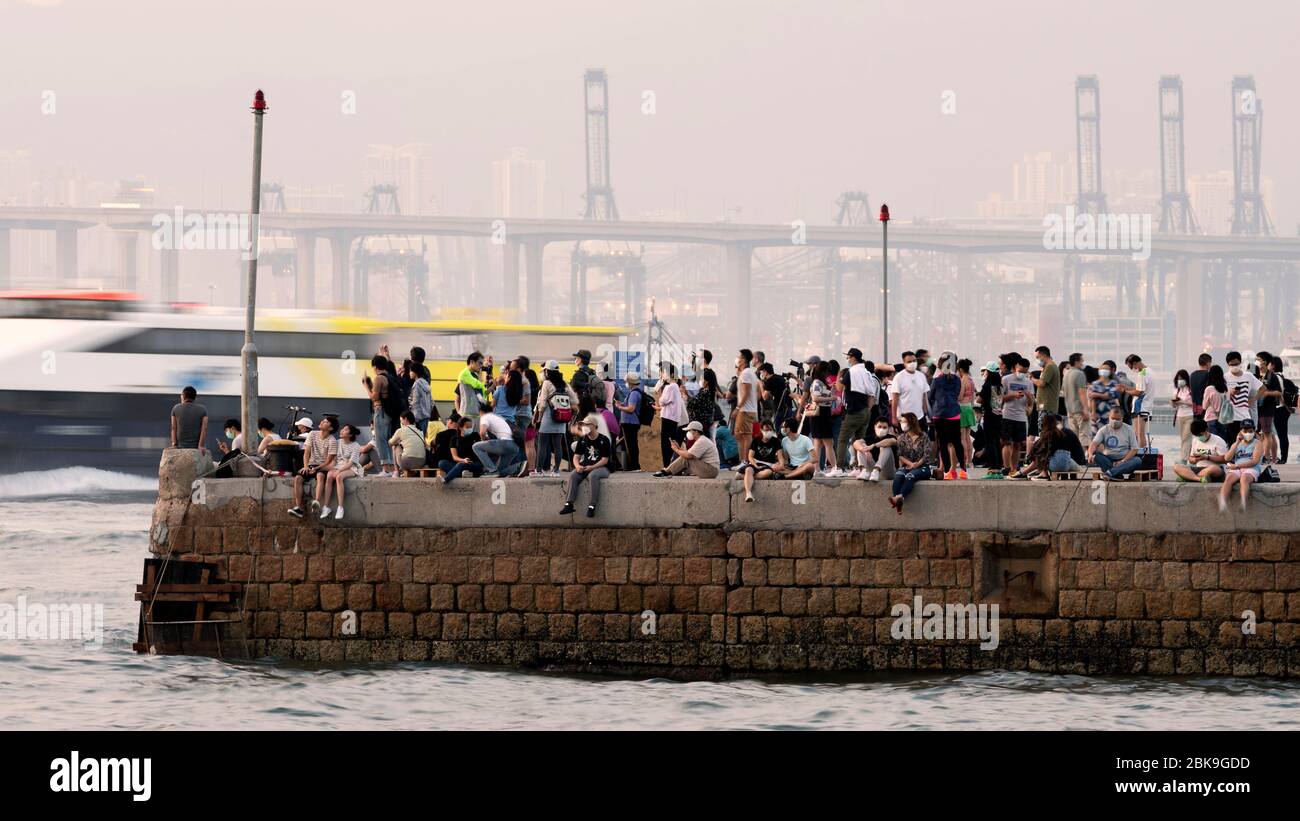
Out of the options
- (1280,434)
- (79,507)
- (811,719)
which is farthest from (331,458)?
(79,507)

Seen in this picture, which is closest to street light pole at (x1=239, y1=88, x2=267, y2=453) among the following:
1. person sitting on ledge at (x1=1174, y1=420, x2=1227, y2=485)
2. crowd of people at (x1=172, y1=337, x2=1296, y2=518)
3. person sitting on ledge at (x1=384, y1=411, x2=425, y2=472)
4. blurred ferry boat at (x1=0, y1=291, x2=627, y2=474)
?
crowd of people at (x1=172, y1=337, x2=1296, y2=518)

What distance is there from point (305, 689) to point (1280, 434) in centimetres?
1247

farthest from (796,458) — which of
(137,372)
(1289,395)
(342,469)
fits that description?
(137,372)

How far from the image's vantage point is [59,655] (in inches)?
828

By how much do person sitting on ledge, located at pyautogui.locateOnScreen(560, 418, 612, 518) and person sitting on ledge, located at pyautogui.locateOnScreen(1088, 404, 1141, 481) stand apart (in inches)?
187

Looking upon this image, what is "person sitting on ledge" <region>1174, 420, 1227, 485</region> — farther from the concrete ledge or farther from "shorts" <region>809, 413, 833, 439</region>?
"shorts" <region>809, 413, 833, 439</region>

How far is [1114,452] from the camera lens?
18.1 meters

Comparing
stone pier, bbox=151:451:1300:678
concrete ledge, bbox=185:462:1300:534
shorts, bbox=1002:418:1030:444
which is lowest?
stone pier, bbox=151:451:1300:678

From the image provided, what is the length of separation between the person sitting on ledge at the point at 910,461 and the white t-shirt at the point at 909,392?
7.17 ft

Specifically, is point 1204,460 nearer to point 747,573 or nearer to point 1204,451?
point 1204,451

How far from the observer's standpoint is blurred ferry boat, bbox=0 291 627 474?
44719 mm

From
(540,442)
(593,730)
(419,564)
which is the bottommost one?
(593,730)
